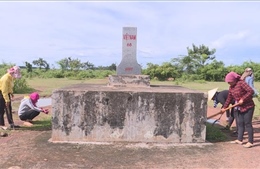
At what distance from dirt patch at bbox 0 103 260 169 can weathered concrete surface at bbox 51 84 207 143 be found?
256mm

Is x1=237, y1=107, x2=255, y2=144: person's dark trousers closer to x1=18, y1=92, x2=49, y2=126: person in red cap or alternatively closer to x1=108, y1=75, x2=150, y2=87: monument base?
x1=108, y1=75, x2=150, y2=87: monument base

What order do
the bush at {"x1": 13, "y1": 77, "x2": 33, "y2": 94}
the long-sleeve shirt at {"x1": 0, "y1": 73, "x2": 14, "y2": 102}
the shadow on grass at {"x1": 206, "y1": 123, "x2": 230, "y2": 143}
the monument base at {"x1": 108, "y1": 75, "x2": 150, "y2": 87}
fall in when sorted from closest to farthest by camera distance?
1. the shadow on grass at {"x1": 206, "y1": 123, "x2": 230, "y2": 143}
2. the long-sleeve shirt at {"x1": 0, "y1": 73, "x2": 14, "y2": 102}
3. the monument base at {"x1": 108, "y1": 75, "x2": 150, "y2": 87}
4. the bush at {"x1": 13, "y1": 77, "x2": 33, "y2": 94}

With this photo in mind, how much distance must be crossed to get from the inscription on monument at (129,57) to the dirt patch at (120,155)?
229 cm

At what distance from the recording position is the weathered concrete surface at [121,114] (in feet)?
21.7

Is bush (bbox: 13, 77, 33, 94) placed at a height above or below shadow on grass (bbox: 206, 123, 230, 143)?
above

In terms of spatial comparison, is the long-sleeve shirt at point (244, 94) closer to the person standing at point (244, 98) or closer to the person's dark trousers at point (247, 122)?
the person standing at point (244, 98)

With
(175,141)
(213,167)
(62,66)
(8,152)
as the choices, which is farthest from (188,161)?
(62,66)

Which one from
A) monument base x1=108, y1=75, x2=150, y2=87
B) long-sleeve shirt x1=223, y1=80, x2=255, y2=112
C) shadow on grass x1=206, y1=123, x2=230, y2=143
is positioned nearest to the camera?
long-sleeve shirt x1=223, y1=80, x2=255, y2=112

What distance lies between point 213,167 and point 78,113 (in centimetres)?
281

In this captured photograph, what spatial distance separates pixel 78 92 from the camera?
6.57m

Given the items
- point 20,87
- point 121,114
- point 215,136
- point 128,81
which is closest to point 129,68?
point 128,81

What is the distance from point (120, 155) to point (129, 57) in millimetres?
3099

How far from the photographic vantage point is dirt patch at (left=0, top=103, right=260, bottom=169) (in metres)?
5.28

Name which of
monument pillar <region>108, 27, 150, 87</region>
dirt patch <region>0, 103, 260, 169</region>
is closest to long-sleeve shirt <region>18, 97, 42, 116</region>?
dirt patch <region>0, 103, 260, 169</region>
